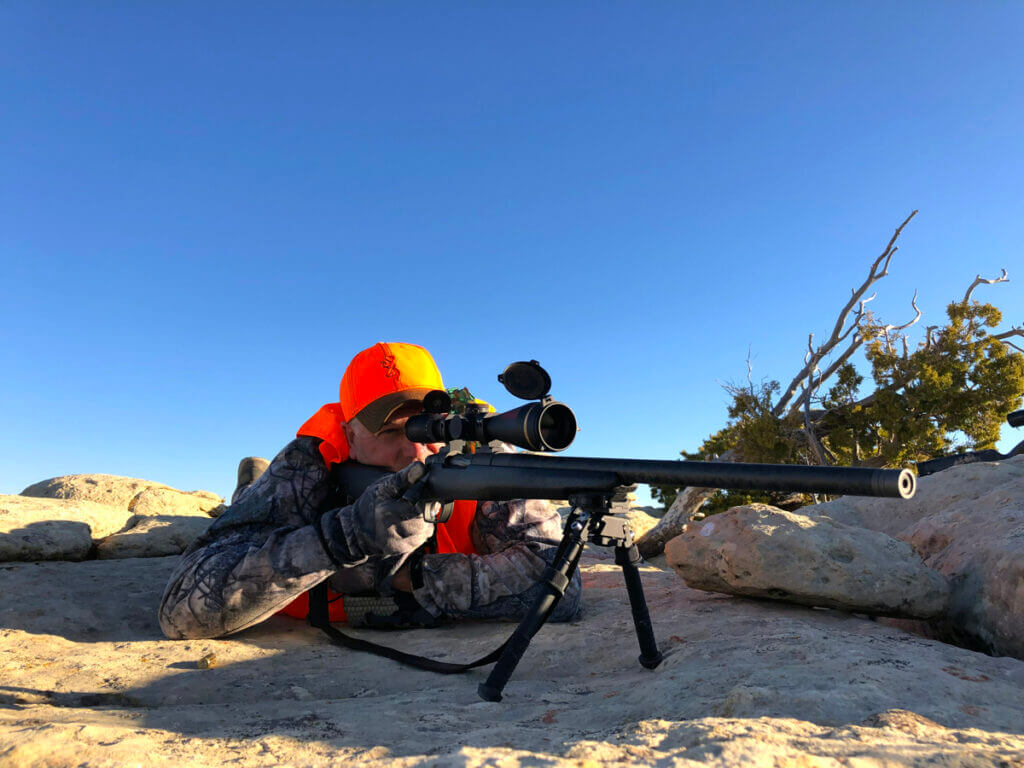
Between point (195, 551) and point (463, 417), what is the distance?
217cm

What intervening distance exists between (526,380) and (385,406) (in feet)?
4.39

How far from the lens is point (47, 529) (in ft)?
20.1

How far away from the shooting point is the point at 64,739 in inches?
80.3

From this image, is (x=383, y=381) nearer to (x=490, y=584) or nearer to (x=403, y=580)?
(x=403, y=580)

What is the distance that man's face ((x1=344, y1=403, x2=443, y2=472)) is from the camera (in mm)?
4145

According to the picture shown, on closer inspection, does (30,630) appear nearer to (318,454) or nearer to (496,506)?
(318,454)

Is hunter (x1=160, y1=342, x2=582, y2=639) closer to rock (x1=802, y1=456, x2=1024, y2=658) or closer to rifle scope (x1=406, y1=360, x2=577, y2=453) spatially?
rifle scope (x1=406, y1=360, x2=577, y2=453)

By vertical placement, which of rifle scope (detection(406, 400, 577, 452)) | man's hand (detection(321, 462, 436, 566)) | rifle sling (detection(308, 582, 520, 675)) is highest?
rifle scope (detection(406, 400, 577, 452))

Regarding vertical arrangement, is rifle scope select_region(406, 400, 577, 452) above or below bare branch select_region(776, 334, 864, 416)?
below

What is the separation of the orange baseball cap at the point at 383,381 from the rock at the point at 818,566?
84.0 inches

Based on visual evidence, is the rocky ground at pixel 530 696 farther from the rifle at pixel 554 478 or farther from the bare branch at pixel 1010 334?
the bare branch at pixel 1010 334

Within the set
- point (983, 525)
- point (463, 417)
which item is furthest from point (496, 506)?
point (983, 525)

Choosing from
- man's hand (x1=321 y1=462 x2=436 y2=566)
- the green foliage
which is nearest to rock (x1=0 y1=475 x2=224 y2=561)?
man's hand (x1=321 y1=462 x2=436 y2=566)

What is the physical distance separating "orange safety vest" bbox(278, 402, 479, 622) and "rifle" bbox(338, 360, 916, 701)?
1.11 meters
